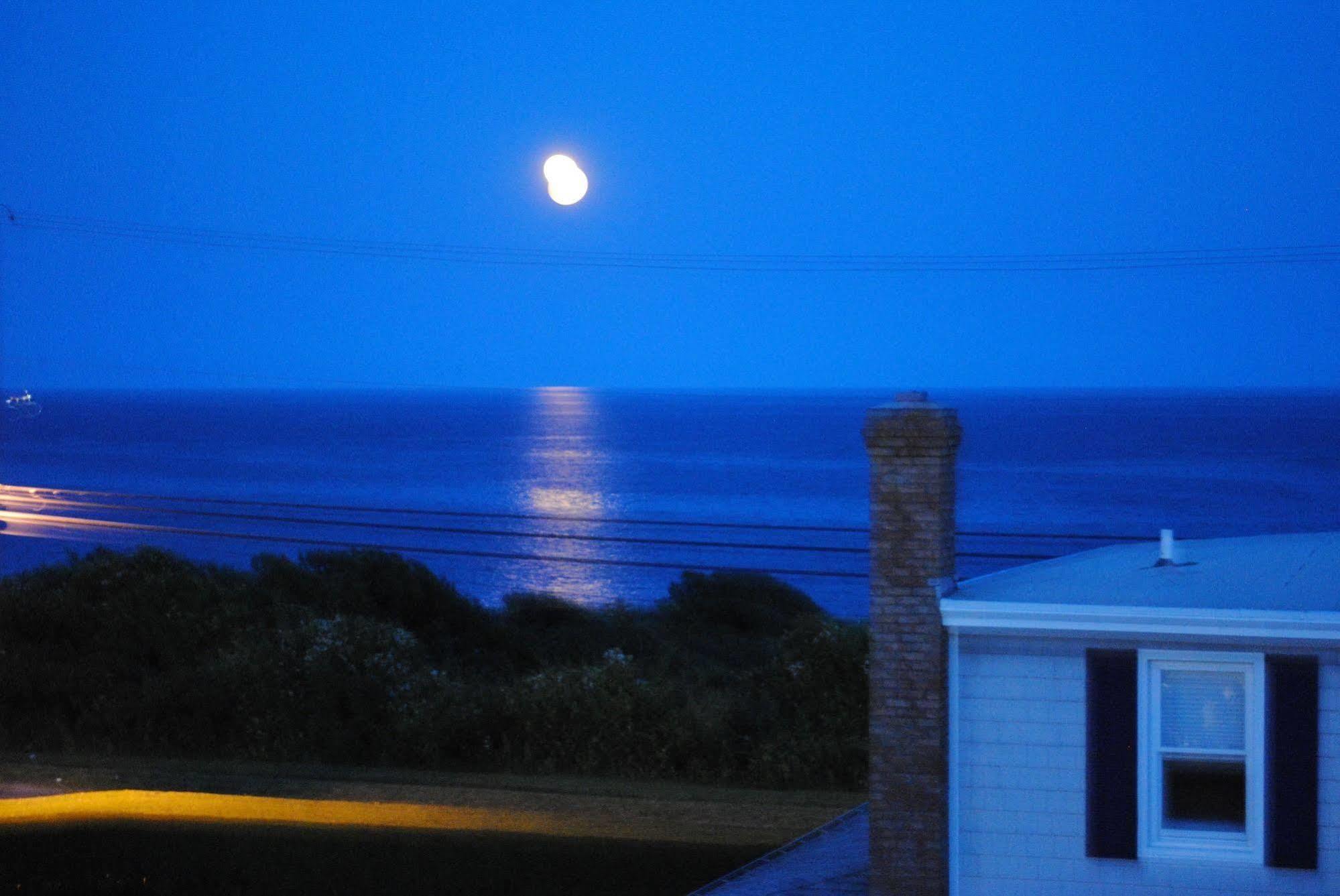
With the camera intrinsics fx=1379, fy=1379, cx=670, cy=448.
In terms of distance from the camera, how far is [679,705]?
1548 centimetres

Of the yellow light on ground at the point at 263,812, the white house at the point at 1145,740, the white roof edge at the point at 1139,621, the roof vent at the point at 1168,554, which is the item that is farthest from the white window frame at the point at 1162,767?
the yellow light on ground at the point at 263,812

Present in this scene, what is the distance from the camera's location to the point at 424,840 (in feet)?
42.8

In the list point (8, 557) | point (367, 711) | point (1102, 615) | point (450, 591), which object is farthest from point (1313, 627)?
point (8, 557)

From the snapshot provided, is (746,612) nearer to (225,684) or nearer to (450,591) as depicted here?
(450,591)

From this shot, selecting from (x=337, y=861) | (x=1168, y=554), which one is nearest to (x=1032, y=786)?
(x=1168, y=554)

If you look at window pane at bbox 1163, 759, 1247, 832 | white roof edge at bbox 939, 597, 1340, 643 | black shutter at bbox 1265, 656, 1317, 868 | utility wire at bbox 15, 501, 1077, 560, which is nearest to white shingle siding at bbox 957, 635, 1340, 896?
white roof edge at bbox 939, 597, 1340, 643

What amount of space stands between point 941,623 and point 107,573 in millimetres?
16413

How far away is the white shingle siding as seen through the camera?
754cm

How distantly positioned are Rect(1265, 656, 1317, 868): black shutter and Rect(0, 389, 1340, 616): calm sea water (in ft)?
79.7

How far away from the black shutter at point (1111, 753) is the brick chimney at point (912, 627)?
0.80 metres

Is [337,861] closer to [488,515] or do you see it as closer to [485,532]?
[485,532]

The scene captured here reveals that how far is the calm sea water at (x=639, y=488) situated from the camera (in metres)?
57.7

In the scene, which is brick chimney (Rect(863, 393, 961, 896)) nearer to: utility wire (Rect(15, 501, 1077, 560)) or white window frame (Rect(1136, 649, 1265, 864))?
white window frame (Rect(1136, 649, 1265, 864))

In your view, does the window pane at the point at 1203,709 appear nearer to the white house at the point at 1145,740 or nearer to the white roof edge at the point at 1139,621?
the white house at the point at 1145,740
